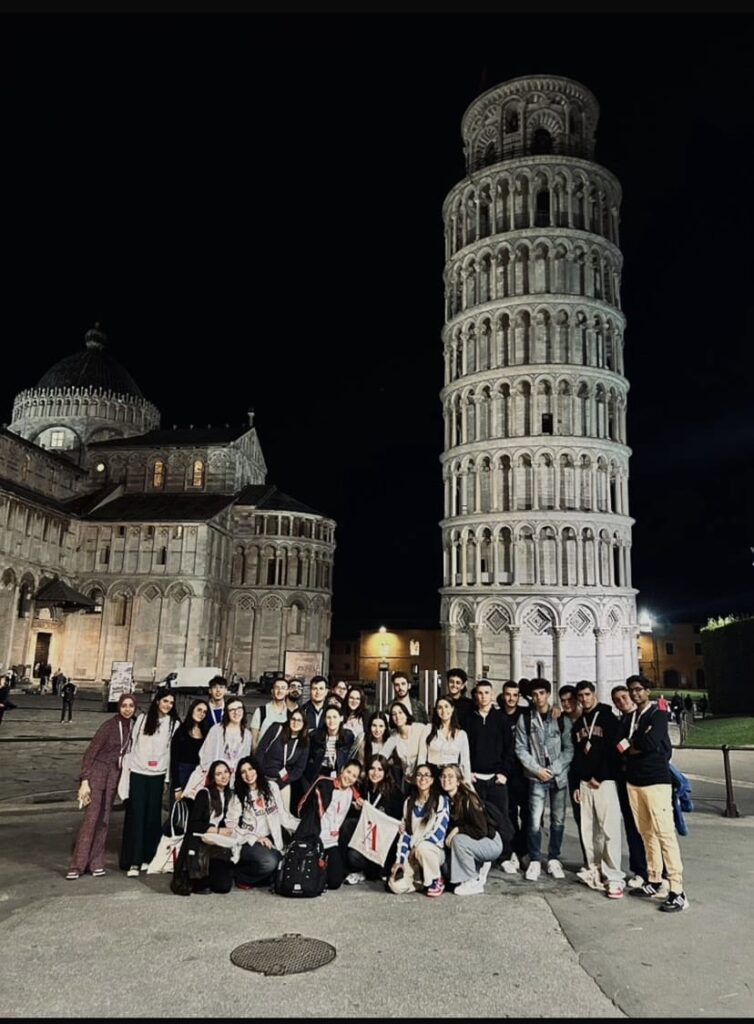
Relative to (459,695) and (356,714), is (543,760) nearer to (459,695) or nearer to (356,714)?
(459,695)

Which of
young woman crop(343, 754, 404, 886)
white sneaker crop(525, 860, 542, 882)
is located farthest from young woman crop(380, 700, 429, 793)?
white sneaker crop(525, 860, 542, 882)

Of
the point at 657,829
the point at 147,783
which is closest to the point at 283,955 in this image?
the point at 147,783

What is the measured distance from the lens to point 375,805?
8234mm

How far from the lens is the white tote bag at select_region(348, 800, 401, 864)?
793cm

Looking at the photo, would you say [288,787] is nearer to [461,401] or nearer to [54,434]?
[461,401]

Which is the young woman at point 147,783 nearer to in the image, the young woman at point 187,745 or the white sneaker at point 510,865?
the young woman at point 187,745

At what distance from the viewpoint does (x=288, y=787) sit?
866 cm

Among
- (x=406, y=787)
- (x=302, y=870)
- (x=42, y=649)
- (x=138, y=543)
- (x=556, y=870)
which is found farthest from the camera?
(x=138, y=543)

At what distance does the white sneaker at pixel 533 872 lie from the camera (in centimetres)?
816

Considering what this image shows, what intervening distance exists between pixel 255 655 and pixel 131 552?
42.3 feet

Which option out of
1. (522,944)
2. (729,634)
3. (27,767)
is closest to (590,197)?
(729,634)

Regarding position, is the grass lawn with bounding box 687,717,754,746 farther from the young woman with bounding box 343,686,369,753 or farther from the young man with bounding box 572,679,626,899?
the young woman with bounding box 343,686,369,753

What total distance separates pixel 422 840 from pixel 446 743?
115cm

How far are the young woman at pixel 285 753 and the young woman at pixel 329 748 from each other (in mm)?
159
